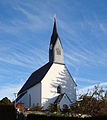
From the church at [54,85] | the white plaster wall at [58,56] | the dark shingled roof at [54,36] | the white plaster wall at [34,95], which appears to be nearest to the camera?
the church at [54,85]

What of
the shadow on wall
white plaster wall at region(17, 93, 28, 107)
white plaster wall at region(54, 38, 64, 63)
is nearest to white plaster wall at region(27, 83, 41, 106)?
the shadow on wall

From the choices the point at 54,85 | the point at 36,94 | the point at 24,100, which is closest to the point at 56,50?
the point at 54,85

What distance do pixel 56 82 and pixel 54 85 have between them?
62 cm

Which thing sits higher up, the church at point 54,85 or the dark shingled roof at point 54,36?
the dark shingled roof at point 54,36

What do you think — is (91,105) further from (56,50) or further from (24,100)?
(24,100)

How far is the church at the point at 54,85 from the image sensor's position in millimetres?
36375

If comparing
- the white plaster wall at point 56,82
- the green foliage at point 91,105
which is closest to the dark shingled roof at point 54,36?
the white plaster wall at point 56,82

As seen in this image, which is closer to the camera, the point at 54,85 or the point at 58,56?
the point at 54,85

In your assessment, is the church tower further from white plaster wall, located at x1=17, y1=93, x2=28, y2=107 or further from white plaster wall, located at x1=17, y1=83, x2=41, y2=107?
white plaster wall, located at x1=17, y1=93, x2=28, y2=107

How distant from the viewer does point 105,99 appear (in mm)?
22250

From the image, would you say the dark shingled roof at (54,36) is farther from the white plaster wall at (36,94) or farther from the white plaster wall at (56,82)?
the white plaster wall at (36,94)

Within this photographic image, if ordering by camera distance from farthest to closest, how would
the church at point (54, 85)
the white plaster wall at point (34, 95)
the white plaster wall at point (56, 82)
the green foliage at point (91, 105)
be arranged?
the white plaster wall at point (34, 95) < the white plaster wall at point (56, 82) < the church at point (54, 85) < the green foliage at point (91, 105)

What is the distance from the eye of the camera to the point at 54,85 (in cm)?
3775

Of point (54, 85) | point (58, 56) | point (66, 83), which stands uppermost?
point (58, 56)
